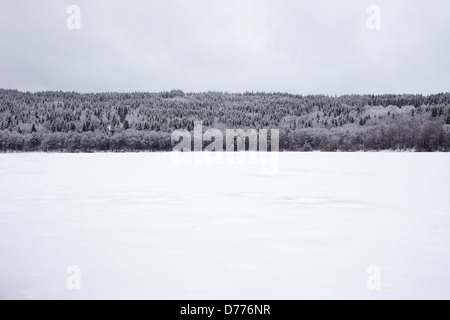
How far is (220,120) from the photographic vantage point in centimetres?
14138

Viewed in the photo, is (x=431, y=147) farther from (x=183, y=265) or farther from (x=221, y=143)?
(x=183, y=265)

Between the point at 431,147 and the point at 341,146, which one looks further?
the point at 341,146

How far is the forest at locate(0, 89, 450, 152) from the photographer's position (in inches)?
3369

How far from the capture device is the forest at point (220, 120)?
85562 mm

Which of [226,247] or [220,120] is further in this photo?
[220,120]

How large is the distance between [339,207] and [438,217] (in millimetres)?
2382

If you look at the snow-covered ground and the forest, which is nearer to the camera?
the snow-covered ground

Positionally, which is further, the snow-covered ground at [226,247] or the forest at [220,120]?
the forest at [220,120]

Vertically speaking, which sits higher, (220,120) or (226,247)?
(220,120)

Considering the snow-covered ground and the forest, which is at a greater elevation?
A: the forest

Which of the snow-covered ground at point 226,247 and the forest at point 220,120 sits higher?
the forest at point 220,120
